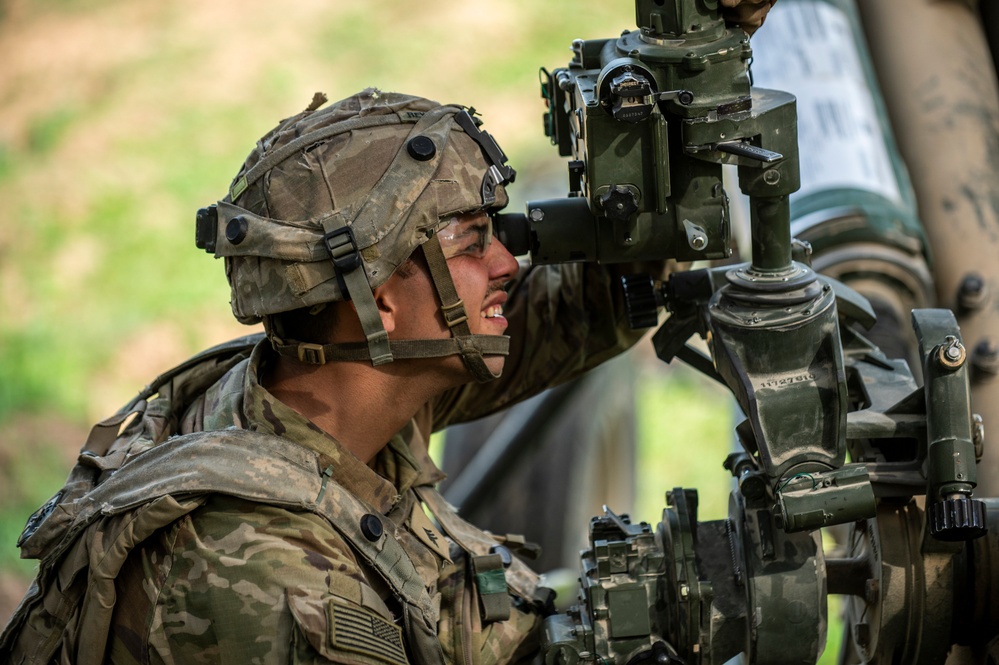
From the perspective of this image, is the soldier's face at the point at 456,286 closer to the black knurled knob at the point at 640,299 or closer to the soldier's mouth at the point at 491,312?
the soldier's mouth at the point at 491,312

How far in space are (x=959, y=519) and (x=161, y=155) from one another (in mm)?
11757

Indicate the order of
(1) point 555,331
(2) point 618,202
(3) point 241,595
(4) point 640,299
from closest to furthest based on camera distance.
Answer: (3) point 241,595
(2) point 618,202
(4) point 640,299
(1) point 555,331

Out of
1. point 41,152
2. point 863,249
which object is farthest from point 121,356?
point 863,249

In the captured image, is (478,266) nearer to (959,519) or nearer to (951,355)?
(951,355)

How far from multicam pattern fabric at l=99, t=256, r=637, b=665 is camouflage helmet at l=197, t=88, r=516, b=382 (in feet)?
1.18

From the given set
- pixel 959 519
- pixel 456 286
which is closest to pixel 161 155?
pixel 456 286

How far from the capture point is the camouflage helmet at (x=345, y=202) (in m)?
3.38

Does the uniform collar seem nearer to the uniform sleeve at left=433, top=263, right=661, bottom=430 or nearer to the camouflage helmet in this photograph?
the camouflage helmet

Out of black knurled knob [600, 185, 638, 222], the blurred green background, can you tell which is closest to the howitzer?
black knurled knob [600, 185, 638, 222]

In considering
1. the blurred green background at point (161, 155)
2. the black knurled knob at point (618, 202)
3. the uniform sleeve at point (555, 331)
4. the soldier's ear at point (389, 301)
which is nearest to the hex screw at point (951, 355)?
the black knurled knob at point (618, 202)

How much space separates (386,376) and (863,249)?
89.8 inches

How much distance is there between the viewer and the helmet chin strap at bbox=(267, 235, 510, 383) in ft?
11.5

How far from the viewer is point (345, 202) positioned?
342cm

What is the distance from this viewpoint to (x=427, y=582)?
3.70 meters
